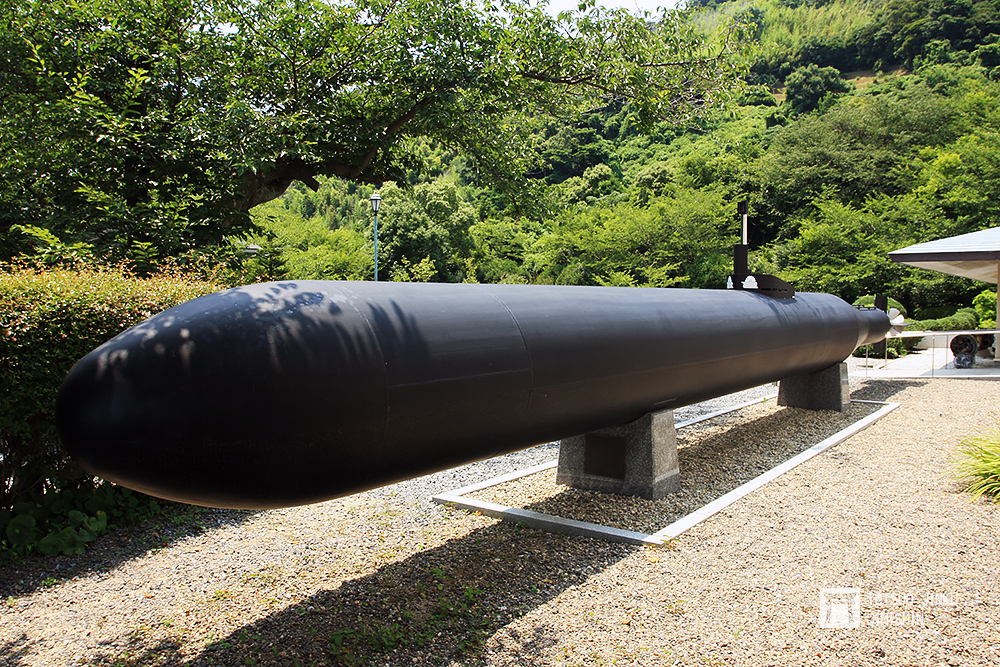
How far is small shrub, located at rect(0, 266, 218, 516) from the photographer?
177 inches

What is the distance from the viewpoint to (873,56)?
3034 inches

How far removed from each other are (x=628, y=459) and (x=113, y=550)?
424cm

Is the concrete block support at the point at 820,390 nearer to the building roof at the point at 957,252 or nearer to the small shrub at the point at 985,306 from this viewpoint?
the building roof at the point at 957,252

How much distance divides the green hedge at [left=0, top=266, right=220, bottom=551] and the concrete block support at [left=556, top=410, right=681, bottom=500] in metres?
3.75

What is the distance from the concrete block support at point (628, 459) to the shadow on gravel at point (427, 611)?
3.62 feet

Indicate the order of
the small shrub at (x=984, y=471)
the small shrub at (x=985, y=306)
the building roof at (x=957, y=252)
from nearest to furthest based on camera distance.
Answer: the small shrub at (x=984, y=471) → the building roof at (x=957, y=252) → the small shrub at (x=985, y=306)

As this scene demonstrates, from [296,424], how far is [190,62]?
23.4ft

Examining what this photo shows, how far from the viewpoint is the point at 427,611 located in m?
3.87

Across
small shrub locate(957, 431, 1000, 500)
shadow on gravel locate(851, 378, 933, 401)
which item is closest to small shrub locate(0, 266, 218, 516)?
small shrub locate(957, 431, 1000, 500)

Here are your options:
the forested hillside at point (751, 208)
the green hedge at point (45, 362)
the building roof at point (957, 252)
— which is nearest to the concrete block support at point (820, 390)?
the building roof at point (957, 252)

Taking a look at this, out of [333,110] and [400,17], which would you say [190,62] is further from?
[400,17]

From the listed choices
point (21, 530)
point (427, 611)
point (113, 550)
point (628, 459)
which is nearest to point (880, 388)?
point (628, 459)

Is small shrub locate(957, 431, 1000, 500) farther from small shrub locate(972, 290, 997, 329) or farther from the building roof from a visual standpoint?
small shrub locate(972, 290, 997, 329)

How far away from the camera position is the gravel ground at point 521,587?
3445mm
